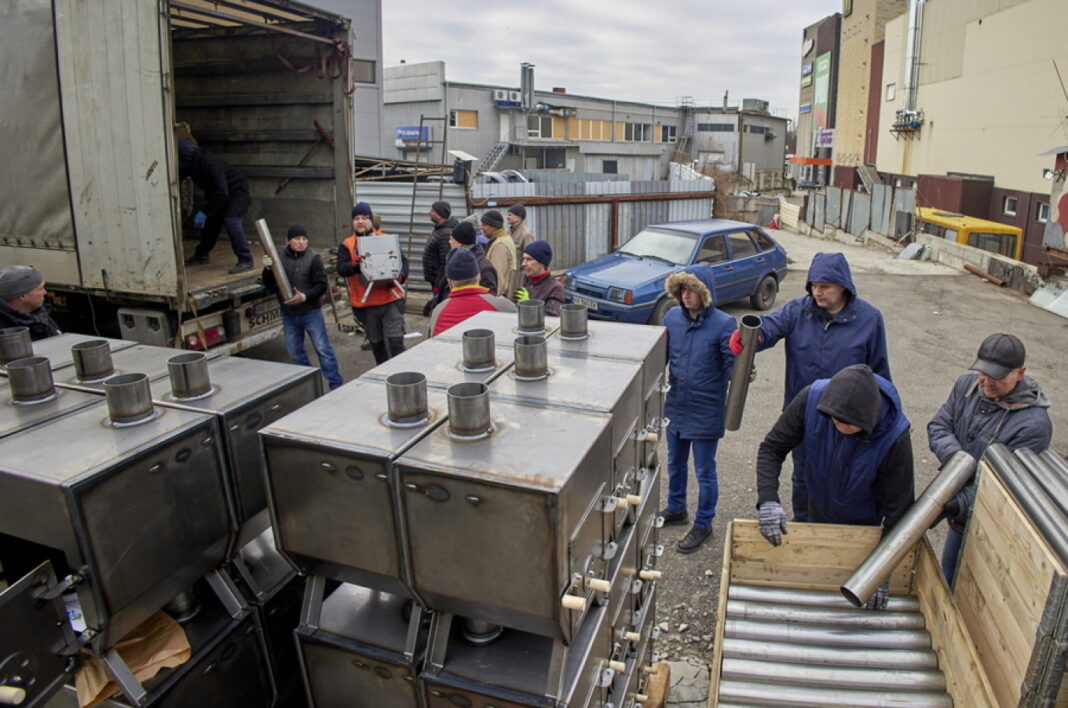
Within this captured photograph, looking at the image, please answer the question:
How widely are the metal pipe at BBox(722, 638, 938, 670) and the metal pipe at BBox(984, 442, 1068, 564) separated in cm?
86

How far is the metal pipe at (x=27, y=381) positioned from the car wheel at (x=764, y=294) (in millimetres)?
→ 10311

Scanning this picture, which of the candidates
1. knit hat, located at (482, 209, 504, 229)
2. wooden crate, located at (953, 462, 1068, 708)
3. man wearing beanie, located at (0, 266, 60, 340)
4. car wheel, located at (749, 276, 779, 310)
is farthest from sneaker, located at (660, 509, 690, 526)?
car wheel, located at (749, 276, 779, 310)

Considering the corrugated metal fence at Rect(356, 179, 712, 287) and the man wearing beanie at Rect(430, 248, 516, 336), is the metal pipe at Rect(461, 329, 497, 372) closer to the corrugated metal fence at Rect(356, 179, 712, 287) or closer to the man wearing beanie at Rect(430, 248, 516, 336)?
the man wearing beanie at Rect(430, 248, 516, 336)

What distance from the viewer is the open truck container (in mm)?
5398

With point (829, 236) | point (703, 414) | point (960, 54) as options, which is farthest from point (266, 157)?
point (960, 54)

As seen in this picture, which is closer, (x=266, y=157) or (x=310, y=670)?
(x=310, y=670)

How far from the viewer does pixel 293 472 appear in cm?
197

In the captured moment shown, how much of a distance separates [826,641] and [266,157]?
7.83m

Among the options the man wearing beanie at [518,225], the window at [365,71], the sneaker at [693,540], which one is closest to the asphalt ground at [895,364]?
the sneaker at [693,540]

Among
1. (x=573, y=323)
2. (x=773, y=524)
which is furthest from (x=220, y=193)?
(x=773, y=524)

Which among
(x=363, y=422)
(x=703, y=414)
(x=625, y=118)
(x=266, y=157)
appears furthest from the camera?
(x=625, y=118)

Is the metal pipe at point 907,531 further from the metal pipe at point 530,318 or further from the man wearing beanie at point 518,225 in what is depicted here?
the man wearing beanie at point 518,225

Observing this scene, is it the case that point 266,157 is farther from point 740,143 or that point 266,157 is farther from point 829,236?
point 740,143

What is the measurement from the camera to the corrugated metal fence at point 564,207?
36.9 ft
